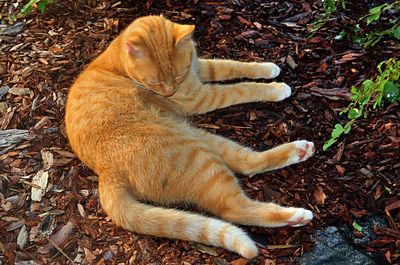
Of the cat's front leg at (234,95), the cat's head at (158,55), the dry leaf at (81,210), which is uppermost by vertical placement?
the cat's head at (158,55)

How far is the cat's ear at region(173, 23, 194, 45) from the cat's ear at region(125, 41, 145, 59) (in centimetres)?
24

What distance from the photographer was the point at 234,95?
4.04 metres

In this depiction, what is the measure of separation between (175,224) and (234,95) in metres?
1.25

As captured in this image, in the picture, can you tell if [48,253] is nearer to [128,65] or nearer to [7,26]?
[128,65]

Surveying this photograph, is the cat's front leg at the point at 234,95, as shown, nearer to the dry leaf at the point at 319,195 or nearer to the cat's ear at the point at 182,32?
the cat's ear at the point at 182,32

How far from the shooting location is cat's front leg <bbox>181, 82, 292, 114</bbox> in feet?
13.2

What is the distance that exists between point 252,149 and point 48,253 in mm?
1464

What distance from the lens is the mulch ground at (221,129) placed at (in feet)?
11.0

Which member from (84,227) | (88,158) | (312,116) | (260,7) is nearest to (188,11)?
(260,7)

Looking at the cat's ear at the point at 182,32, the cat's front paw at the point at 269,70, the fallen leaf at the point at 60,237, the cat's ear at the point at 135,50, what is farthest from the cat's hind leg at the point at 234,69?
the fallen leaf at the point at 60,237

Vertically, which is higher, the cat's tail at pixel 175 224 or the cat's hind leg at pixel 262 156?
the cat's hind leg at pixel 262 156

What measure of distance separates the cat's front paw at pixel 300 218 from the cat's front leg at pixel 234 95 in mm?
987

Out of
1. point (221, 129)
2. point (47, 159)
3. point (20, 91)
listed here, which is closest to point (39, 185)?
point (47, 159)

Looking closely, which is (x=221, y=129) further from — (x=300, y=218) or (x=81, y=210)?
(x=81, y=210)
